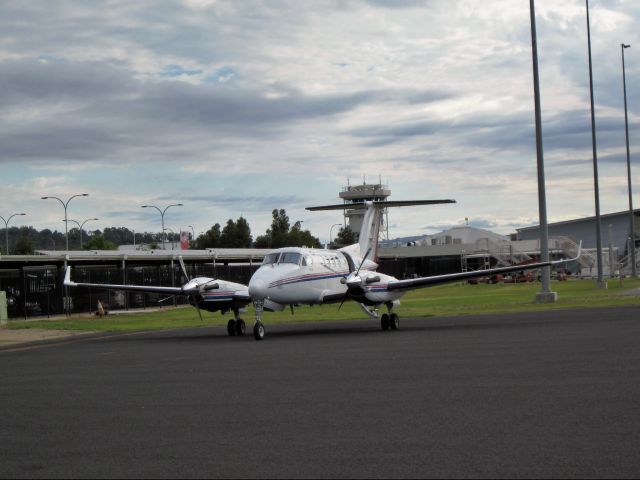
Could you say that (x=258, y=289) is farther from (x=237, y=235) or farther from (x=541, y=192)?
(x=237, y=235)

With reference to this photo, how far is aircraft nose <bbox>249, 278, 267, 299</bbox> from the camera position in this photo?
26984 millimetres

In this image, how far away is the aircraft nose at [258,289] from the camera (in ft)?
88.5

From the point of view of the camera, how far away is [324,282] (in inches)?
1157

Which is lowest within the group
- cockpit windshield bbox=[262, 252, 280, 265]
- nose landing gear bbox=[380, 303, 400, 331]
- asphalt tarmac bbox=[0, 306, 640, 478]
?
asphalt tarmac bbox=[0, 306, 640, 478]

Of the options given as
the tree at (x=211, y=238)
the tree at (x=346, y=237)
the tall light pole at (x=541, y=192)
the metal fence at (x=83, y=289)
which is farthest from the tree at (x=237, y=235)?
the tall light pole at (x=541, y=192)

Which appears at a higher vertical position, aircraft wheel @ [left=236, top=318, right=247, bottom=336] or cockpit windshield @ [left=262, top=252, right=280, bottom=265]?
cockpit windshield @ [left=262, top=252, right=280, bottom=265]

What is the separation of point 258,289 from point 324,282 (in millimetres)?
3224

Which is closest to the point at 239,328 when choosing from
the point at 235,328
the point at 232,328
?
the point at 235,328

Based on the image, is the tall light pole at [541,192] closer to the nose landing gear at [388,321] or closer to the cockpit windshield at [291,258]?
the nose landing gear at [388,321]

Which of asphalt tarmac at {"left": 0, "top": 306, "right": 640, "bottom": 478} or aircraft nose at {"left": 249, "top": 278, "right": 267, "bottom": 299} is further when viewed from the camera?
aircraft nose at {"left": 249, "top": 278, "right": 267, "bottom": 299}

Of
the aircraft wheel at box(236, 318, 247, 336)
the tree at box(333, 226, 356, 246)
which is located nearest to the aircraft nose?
the aircraft wheel at box(236, 318, 247, 336)

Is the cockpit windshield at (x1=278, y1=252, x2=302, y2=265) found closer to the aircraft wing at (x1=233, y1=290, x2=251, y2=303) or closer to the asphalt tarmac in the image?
the aircraft wing at (x1=233, y1=290, x2=251, y2=303)

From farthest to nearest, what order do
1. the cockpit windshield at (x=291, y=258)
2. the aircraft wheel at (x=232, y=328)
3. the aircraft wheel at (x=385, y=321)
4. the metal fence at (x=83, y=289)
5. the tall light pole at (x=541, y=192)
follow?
the metal fence at (x=83, y=289) → the tall light pole at (x=541, y=192) → the aircraft wheel at (x=232, y=328) → the aircraft wheel at (x=385, y=321) → the cockpit windshield at (x=291, y=258)

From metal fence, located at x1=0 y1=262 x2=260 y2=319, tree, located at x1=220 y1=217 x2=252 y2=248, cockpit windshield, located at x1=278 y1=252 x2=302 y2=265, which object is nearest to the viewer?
cockpit windshield, located at x1=278 y1=252 x2=302 y2=265
